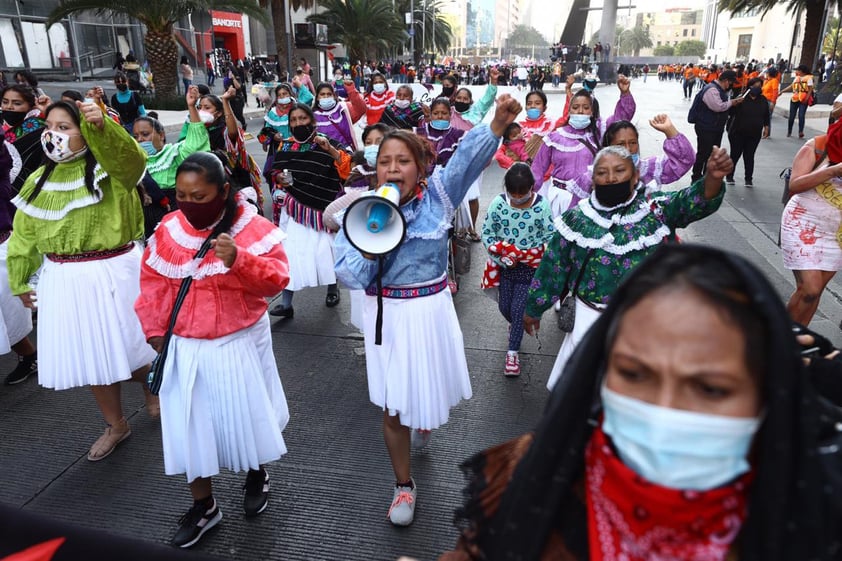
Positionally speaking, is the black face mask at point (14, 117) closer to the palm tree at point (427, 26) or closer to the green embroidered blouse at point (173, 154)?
the green embroidered blouse at point (173, 154)

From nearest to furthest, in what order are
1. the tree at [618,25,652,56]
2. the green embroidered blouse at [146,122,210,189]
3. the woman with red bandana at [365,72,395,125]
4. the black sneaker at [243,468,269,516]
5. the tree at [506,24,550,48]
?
the black sneaker at [243,468,269,516], the green embroidered blouse at [146,122,210,189], the woman with red bandana at [365,72,395,125], the tree at [618,25,652,56], the tree at [506,24,550,48]

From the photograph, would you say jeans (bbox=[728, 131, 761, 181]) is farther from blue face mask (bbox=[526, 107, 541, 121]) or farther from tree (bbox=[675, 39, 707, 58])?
tree (bbox=[675, 39, 707, 58])

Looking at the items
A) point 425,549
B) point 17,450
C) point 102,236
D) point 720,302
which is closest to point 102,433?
point 17,450

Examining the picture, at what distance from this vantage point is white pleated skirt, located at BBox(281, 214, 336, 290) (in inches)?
229

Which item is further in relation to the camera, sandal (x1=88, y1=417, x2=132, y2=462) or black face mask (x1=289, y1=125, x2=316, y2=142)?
black face mask (x1=289, y1=125, x2=316, y2=142)

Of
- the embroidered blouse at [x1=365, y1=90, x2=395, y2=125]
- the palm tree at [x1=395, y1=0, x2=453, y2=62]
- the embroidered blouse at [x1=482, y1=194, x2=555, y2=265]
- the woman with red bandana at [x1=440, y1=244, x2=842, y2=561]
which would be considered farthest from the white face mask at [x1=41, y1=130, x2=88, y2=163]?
the palm tree at [x1=395, y1=0, x2=453, y2=62]

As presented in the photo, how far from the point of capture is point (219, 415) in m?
2.88

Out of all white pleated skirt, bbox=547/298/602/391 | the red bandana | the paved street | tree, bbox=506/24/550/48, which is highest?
tree, bbox=506/24/550/48

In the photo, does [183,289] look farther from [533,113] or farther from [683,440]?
[533,113]

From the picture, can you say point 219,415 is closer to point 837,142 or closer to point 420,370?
point 420,370

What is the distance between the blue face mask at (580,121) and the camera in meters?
5.80

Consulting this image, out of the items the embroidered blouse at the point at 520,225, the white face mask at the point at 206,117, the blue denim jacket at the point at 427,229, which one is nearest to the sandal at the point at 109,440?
the blue denim jacket at the point at 427,229

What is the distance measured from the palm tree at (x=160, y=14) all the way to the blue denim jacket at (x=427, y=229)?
1908 centimetres

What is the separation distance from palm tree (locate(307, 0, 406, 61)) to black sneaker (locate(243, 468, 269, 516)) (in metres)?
37.2
